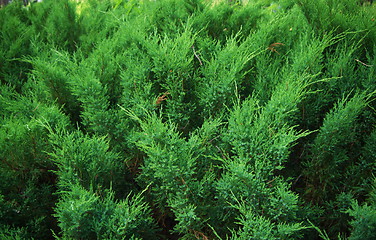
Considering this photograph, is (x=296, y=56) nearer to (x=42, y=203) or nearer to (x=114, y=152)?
(x=114, y=152)

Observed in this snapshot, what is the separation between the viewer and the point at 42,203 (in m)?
2.09

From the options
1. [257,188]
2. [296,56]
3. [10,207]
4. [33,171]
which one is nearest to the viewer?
[257,188]

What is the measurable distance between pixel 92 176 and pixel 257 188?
94 centimetres

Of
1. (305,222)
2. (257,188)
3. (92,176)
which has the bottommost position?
(305,222)

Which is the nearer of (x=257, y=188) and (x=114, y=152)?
(x=257, y=188)

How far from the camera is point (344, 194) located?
2.06m

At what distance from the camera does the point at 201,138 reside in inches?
81.1

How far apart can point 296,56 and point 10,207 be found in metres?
2.03

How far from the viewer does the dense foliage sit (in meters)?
1.83

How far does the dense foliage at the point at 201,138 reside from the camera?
183 cm

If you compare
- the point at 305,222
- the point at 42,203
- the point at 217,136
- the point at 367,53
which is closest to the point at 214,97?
the point at 217,136

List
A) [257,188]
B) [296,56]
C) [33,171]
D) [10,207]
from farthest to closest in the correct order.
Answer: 1. [296,56]
2. [33,171]
3. [10,207]
4. [257,188]

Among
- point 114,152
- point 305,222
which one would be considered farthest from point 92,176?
point 305,222

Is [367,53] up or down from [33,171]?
down
